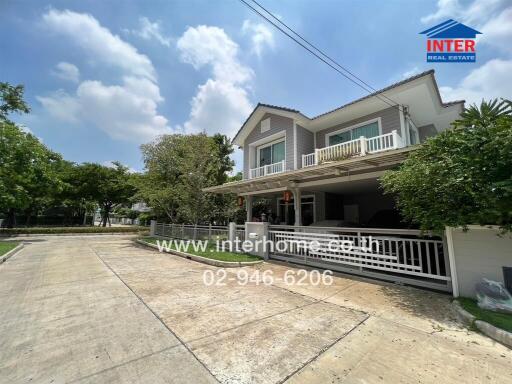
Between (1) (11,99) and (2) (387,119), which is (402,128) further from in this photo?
(1) (11,99)

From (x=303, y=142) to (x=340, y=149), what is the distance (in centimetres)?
261

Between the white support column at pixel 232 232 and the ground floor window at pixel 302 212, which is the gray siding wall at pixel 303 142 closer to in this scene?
the ground floor window at pixel 302 212

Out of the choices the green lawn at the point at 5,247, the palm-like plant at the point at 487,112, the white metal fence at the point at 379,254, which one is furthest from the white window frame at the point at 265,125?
the green lawn at the point at 5,247

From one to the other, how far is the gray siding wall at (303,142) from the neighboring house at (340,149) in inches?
1.8

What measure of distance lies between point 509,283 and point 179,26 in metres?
9.26

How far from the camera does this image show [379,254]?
19.7 ft

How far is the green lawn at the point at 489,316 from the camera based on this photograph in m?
3.23

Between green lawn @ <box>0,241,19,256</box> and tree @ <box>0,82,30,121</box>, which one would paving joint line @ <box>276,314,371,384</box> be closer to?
green lawn @ <box>0,241,19,256</box>

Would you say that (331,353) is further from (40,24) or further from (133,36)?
(40,24)

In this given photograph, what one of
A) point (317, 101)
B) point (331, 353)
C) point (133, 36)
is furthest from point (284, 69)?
point (331, 353)

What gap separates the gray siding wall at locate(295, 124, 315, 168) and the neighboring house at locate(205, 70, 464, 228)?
5 cm

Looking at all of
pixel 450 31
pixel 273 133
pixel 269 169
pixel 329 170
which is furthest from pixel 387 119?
pixel 269 169

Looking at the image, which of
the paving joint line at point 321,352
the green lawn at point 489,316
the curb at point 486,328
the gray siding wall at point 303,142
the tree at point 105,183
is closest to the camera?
the paving joint line at point 321,352

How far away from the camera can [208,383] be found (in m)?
2.26
